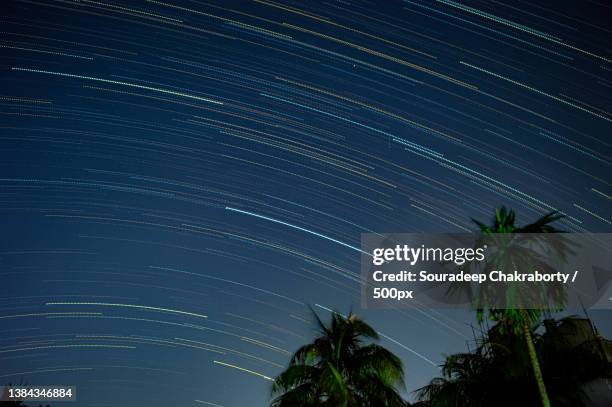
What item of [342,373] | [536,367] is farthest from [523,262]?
[342,373]

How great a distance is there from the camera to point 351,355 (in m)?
18.5

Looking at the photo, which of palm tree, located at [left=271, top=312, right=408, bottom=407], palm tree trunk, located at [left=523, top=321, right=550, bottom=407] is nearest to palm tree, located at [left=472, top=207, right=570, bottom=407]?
palm tree trunk, located at [left=523, top=321, right=550, bottom=407]

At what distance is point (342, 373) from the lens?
59.5 feet

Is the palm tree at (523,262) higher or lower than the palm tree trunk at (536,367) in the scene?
higher

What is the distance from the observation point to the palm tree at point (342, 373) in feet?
55.0

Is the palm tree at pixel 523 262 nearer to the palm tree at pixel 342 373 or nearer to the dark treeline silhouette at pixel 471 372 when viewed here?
the dark treeline silhouette at pixel 471 372

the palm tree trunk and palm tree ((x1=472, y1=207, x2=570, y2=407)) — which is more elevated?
palm tree ((x1=472, y1=207, x2=570, y2=407))

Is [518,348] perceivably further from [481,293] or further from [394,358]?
[394,358]

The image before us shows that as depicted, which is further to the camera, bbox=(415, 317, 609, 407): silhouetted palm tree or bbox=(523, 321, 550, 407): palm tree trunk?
bbox=(415, 317, 609, 407): silhouetted palm tree

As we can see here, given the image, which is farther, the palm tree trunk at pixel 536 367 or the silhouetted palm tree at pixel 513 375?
the silhouetted palm tree at pixel 513 375

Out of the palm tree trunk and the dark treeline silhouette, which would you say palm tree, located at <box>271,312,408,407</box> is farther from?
the palm tree trunk

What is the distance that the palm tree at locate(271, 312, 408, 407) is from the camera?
55.0 feet

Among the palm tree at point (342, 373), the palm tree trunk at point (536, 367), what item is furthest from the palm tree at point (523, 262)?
the palm tree at point (342, 373)

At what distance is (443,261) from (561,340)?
8048mm
